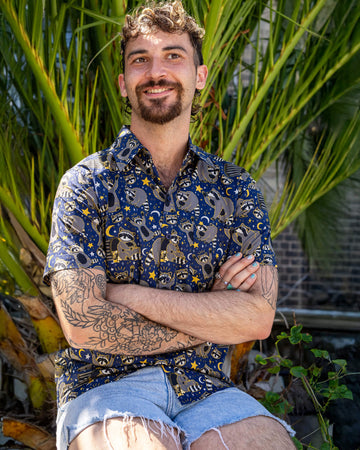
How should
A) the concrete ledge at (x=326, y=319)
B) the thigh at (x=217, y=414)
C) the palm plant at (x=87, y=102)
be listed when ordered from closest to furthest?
the thigh at (x=217, y=414)
the palm plant at (x=87, y=102)
the concrete ledge at (x=326, y=319)

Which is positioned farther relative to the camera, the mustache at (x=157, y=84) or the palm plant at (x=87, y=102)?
the palm plant at (x=87, y=102)

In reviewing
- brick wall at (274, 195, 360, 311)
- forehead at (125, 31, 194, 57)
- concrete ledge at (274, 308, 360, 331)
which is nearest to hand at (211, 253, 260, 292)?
forehead at (125, 31, 194, 57)

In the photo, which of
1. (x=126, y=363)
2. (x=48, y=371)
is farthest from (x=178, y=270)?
(x=48, y=371)

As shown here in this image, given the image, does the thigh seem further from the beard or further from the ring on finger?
the beard

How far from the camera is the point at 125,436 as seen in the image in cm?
141

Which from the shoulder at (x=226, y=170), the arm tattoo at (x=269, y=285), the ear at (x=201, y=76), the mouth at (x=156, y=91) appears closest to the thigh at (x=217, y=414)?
the arm tattoo at (x=269, y=285)

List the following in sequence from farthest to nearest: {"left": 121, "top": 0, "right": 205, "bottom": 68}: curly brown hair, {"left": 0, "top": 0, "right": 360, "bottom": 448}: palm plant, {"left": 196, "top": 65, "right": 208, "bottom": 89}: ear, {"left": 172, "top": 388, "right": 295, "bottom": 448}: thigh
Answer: {"left": 0, "top": 0, "right": 360, "bottom": 448}: palm plant, {"left": 196, "top": 65, "right": 208, "bottom": 89}: ear, {"left": 121, "top": 0, "right": 205, "bottom": 68}: curly brown hair, {"left": 172, "top": 388, "right": 295, "bottom": 448}: thigh

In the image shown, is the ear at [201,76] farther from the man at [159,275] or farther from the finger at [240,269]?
the finger at [240,269]

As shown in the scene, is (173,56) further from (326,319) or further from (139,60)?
(326,319)

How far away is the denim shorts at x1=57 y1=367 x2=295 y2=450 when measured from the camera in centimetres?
147

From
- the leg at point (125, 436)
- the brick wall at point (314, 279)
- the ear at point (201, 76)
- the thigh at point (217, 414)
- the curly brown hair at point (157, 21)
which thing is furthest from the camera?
the brick wall at point (314, 279)

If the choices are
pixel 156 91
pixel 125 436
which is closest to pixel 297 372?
pixel 125 436

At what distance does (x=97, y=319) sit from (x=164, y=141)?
69 cm

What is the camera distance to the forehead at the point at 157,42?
1848 mm
